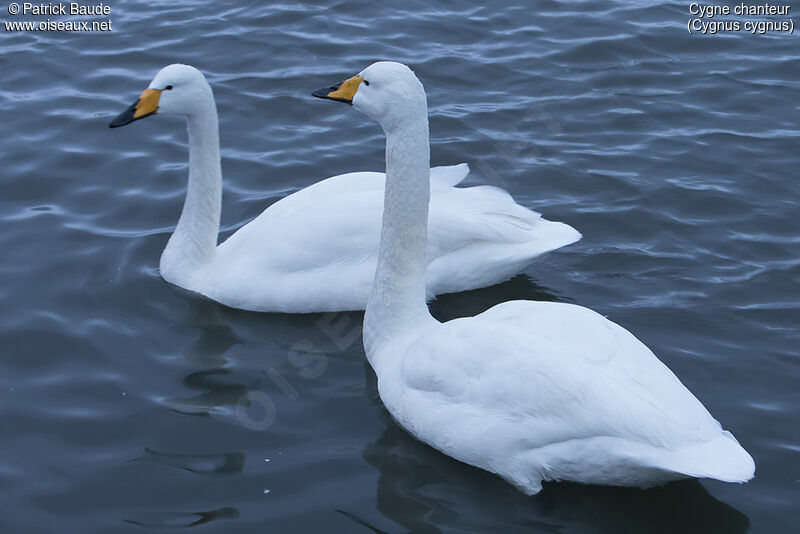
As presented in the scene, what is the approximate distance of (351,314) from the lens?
24.6ft

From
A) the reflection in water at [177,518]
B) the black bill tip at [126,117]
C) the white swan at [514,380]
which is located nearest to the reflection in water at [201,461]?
the reflection in water at [177,518]

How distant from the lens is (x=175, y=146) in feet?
32.2

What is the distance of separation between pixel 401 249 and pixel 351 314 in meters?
1.20

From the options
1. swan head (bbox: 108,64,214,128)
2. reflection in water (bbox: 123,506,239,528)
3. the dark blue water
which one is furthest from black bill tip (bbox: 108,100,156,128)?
reflection in water (bbox: 123,506,239,528)

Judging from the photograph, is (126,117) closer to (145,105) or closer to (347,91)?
(145,105)

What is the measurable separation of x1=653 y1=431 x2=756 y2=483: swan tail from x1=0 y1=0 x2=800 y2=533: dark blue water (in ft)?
1.91

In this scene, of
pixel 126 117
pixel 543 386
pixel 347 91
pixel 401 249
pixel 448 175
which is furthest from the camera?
pixel 448 175

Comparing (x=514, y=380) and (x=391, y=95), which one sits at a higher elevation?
(x=391, y=95)

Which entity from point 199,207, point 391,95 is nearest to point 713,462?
point 391,95

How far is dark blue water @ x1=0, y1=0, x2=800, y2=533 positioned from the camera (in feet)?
18.9

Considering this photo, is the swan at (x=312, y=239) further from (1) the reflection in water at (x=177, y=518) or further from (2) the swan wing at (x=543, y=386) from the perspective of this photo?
(1) the reflection in water at (x=177, y=518)

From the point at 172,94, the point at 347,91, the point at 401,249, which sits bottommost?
the point at 401,249

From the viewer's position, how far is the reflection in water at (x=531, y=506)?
5.52 metres

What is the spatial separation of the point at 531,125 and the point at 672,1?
341cm
